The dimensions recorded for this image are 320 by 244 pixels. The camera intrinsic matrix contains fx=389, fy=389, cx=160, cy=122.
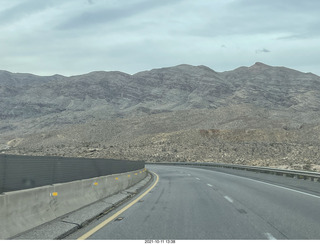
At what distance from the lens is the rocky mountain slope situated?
247 ft

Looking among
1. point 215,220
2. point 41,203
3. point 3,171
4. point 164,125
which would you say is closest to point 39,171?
point 41,203

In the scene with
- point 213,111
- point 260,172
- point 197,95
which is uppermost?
point 197,95

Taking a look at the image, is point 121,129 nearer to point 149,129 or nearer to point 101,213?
point 149,129

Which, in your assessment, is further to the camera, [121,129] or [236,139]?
[121,129]

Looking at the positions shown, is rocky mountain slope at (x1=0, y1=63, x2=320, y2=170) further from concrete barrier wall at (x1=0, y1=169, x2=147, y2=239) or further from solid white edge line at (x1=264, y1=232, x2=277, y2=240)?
solid white edge line at (x1=264, y1=232, x2=277, y2=240)

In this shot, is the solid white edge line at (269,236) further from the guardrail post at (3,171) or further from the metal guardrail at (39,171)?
the guardrail post at (3,171)

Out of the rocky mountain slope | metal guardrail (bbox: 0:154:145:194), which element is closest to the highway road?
metal guardrail (bbox: 0:154:145:194)

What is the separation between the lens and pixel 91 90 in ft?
625

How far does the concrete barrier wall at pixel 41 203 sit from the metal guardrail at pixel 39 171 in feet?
0.82

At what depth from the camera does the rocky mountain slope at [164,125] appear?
75375mm

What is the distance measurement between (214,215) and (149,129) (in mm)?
100502

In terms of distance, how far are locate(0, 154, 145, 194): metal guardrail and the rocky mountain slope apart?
103 feet

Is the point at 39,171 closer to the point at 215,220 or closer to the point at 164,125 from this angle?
the point at 215,220
